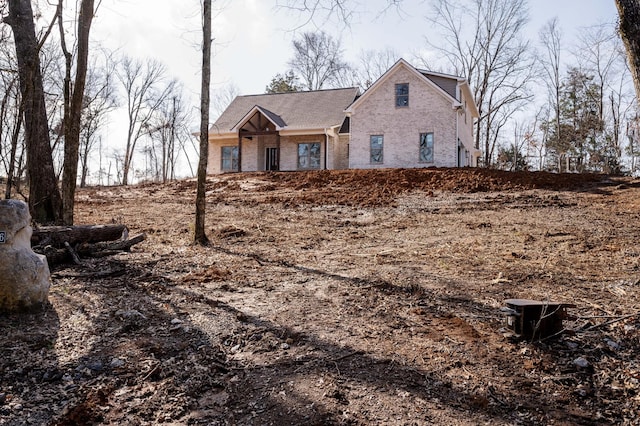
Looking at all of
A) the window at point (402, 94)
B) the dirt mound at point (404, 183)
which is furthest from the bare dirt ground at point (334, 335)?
the window at point (402, 94)

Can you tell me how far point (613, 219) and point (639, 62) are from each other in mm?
6588

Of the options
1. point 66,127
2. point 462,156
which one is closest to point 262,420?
point 66,127

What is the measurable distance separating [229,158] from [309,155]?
489 centimetres

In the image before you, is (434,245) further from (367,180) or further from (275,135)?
(275,135)

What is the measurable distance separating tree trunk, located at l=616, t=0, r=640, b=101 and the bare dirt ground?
6.81 feet

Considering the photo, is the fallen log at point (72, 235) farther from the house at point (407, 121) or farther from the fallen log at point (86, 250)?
the house at point (407, 121)

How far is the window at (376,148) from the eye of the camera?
20.2m

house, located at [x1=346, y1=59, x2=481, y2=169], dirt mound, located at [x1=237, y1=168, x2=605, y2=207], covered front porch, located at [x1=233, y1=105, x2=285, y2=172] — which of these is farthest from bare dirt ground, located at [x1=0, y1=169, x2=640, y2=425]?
covered front porch, located at [x1=233, y1=105, x2=285, y2=172]

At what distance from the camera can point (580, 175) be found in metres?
15.1

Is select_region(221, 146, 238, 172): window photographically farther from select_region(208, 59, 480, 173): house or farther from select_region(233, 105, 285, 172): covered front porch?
select_region(233, 105, 285, 172): covered front porch

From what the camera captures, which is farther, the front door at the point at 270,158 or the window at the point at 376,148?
the front door at the point at 270,158

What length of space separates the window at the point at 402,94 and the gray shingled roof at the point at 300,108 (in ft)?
11.4

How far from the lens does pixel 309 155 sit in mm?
22812

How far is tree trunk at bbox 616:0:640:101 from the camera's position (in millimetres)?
3490
